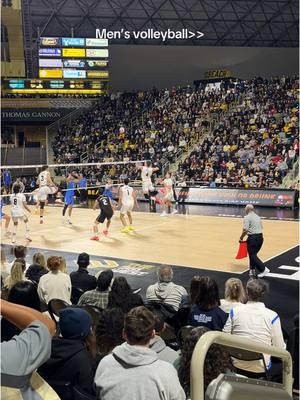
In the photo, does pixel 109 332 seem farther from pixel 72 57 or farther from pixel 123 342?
pixel 72 57

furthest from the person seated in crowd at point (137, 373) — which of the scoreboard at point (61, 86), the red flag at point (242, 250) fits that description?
the scoreboard at point (61, 86)

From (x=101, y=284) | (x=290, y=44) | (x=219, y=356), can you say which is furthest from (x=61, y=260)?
(x=290, y=44)

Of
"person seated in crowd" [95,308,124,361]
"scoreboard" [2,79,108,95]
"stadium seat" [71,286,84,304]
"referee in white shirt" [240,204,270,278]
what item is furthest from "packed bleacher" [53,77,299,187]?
"person seated in crowd" [95,308,124,361]

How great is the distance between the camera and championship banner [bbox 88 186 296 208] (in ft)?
73.0

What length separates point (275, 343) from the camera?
5.13 m

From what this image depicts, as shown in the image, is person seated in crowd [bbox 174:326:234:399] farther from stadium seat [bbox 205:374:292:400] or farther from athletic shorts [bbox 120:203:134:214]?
athletic shorts [bbox 120:203:134:214]

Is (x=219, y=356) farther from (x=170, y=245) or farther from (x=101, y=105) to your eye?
(x=101, y=105)

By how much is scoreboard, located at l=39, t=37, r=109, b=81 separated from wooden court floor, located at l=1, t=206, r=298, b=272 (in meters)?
13.2

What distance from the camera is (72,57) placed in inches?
1168

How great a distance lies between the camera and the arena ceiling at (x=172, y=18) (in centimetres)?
3017

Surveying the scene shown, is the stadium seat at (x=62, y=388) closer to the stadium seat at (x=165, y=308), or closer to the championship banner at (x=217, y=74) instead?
the stadium seat at (x=165, y=308)

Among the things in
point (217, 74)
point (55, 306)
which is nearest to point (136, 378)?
point (55, 306)

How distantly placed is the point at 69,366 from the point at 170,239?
11639mm

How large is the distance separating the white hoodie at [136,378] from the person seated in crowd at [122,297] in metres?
2.81
